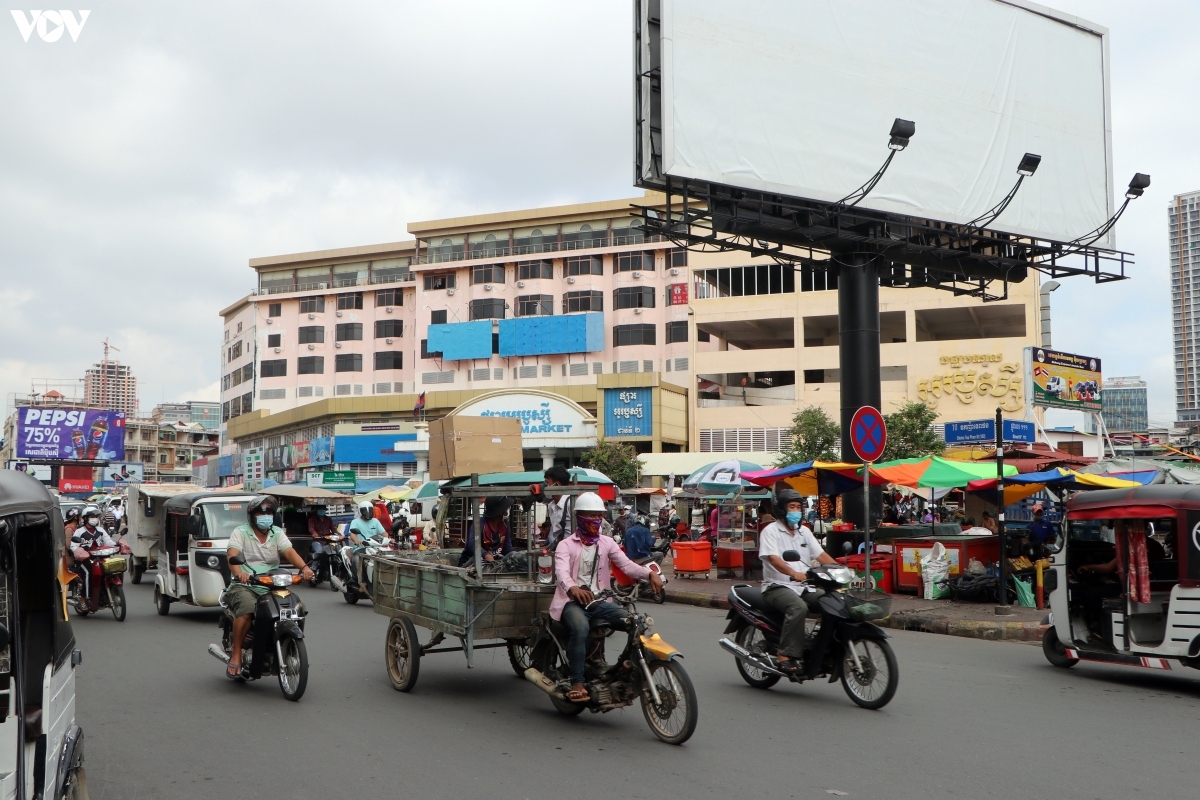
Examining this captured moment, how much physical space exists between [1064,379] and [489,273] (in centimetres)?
4136

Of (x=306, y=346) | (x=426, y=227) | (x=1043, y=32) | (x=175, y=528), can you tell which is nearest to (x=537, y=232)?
(x=426, y=227)

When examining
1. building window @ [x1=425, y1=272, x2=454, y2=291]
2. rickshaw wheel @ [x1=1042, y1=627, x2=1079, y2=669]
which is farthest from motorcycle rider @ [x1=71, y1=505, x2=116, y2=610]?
building window @ [x1=425, y1=272, x2=454, y2=291]

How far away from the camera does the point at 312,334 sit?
7331cm

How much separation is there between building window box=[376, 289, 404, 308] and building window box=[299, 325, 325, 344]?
495 centimetres

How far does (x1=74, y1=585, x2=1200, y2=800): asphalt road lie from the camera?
5.62 meters

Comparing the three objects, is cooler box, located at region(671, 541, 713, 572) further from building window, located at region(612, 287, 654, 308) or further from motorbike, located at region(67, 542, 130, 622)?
building window, located at region(612, 287, 654, 308)

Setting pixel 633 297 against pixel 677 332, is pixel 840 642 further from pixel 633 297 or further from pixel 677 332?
pixel 633 297

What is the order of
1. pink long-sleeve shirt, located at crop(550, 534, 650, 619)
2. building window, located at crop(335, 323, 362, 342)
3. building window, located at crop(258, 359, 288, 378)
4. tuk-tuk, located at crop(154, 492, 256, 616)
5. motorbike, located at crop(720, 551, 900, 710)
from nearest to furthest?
1. pink long-sleeve shirt, located at crop(550, 534, 650, 619)
2. motorbike, located at crop(720, 551, 900, 710)
3. tuk-tuk, located at crop(154, 492, 256, 616)
4. building window, located at crop(335, 323, 362, 342)
5. building window, located at crop(258, 359, 288, 378)

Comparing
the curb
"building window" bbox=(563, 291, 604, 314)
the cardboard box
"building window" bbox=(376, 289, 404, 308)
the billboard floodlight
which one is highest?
"building window" bbox=(376, 289, 404, 308)

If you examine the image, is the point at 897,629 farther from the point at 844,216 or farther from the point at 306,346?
the point at 306,346

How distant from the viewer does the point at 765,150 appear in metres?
18.7

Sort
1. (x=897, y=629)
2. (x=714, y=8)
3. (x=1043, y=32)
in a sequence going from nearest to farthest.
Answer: (x=897, y=629)
(x=714, y=8)
(x=1043, y=32)

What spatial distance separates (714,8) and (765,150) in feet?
8.74

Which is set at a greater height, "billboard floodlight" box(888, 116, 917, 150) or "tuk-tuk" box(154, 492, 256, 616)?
"billboard floodlight" box(888, 116, 917, 150)
